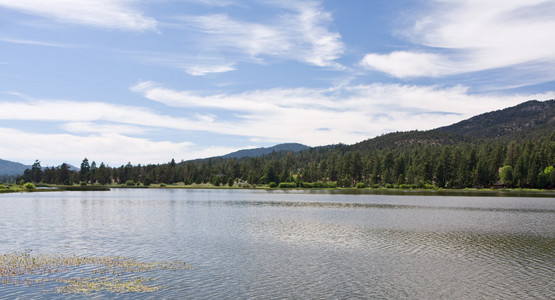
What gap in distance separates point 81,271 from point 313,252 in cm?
1883

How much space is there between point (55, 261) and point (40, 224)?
25.5 metres

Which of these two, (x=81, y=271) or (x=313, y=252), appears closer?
(x=81, y=271)

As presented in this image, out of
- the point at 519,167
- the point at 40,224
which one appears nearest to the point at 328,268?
the point at 40,224

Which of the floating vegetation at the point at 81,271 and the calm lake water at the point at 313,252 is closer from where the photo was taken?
the floating vegetation at the point at 81,271

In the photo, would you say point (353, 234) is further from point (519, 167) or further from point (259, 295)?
point (519, 167)

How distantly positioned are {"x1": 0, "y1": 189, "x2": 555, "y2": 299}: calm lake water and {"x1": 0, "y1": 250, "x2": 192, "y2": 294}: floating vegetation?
1.14 metres

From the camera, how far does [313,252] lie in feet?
120

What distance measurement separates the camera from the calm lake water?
2502cm

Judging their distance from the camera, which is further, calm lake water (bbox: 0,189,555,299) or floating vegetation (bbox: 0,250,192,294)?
calm lake water (bbox: 0,189,555,299)

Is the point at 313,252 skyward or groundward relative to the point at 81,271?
groundward

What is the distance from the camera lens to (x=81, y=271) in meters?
28.2

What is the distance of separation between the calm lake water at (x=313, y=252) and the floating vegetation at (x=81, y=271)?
114 cm

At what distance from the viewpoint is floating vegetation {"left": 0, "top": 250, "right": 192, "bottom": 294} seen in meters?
24.4

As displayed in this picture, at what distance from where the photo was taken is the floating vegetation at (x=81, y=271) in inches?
961
